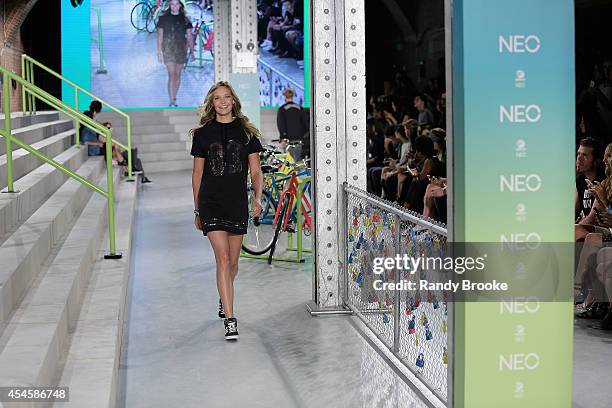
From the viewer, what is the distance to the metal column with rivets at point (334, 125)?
6.12 m

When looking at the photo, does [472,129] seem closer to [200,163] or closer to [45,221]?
[200,163]

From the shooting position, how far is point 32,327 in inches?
173

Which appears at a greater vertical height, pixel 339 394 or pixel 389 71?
pixel 389 71

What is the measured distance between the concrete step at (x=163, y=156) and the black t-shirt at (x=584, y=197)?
1270 cm

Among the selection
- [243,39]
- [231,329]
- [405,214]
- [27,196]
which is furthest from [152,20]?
[405,214]

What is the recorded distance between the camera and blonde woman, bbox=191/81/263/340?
5.59 meters

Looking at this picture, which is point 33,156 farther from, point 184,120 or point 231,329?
point 184,120

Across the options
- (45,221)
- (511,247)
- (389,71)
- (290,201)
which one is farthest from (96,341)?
(389,71)

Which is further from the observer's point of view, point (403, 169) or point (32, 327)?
point (403, 169)

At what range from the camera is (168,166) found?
18750mm

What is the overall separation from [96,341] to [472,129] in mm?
2609

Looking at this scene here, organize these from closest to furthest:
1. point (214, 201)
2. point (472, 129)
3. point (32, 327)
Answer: point (472, 129) → point (32, 327) → point (214, 201)

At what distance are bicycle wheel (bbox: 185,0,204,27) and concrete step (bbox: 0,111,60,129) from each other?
26.5 ft

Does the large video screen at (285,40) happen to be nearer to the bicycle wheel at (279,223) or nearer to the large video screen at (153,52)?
the large video screen at (153,52)
